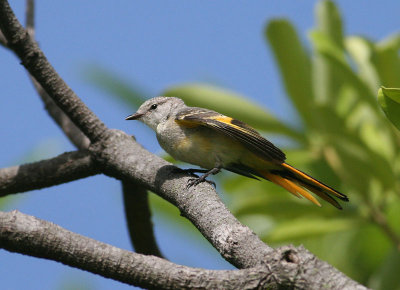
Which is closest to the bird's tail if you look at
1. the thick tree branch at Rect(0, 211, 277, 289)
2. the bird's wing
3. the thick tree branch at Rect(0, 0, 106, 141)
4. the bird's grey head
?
the bird's wing

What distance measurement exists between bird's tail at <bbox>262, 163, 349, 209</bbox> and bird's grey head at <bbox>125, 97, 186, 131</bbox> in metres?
0.91

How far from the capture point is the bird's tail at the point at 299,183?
335 centimetres

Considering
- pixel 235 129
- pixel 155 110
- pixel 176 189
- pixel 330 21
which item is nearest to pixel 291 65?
pixel 330 21

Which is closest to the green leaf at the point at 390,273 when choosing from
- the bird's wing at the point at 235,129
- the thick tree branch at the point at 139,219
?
the bird's wing at the point at 235,129

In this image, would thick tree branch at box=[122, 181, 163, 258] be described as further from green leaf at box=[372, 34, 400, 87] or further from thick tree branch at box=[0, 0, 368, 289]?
green leaf at box=[372, 34, 400, 87]

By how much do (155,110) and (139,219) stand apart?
937mm

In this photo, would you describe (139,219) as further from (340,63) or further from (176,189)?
(340,63)

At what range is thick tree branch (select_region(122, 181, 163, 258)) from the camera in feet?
12.3

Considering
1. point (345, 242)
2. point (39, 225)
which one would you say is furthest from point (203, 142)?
point (39, 225)

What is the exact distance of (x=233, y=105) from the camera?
141 inches

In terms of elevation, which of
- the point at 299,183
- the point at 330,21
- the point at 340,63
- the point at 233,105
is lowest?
the point at 299,183

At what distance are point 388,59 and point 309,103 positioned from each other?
1.61 ft

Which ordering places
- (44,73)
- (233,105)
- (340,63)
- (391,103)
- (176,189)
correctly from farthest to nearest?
1. (233,105)
2. (44,73)
3. (340,63)
4. (176,189)
5. (391,103)

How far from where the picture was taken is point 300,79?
11.7ft
